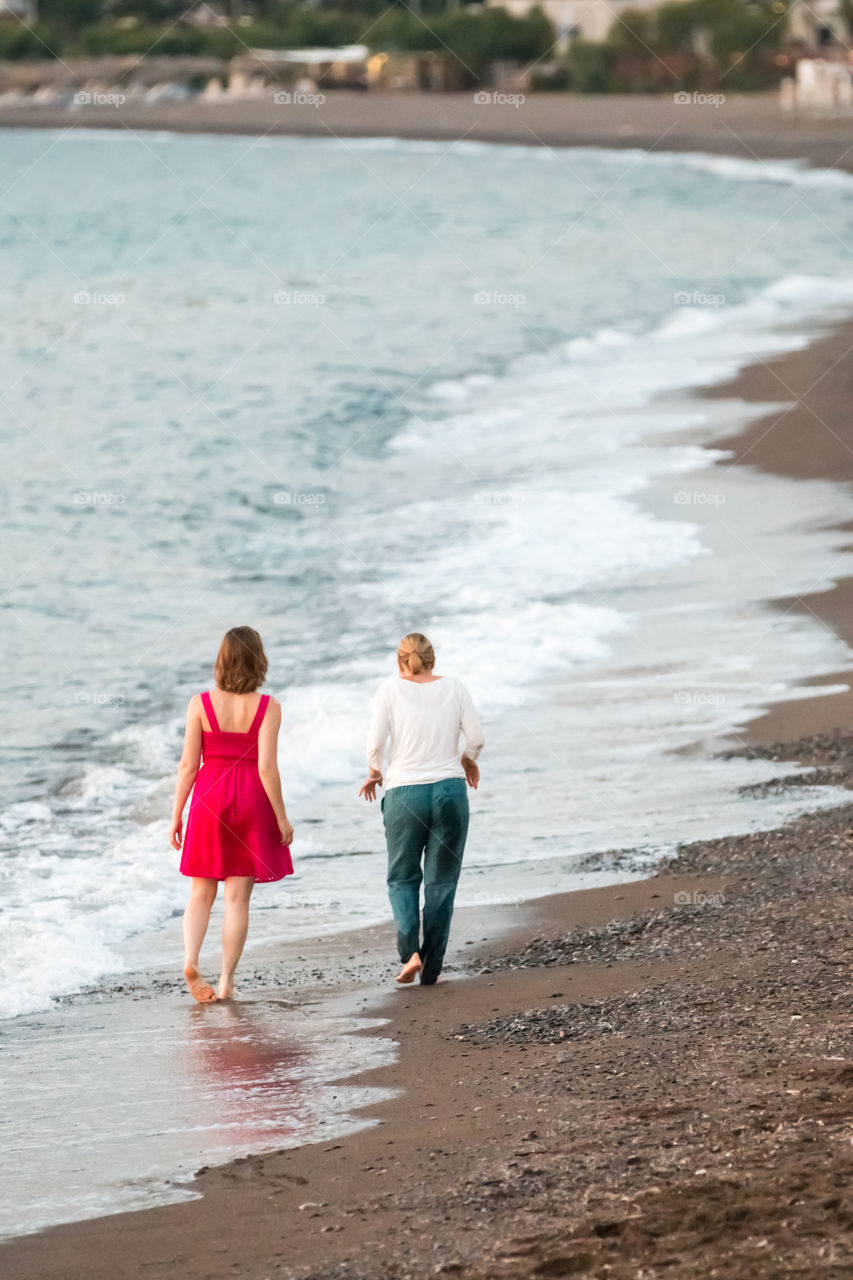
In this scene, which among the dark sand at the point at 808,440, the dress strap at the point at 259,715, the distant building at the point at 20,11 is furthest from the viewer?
the distant building at the point at 20,11

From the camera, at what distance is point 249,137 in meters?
102

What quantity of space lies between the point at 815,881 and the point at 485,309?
28.5 meters

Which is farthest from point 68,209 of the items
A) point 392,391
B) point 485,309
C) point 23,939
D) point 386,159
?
point 23,939

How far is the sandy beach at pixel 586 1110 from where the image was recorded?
12.4 feet

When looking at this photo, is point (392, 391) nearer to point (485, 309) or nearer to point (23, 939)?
point (485, 309)

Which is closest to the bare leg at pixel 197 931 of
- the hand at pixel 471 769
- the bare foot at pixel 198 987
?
the bare foot at pixel 198 987

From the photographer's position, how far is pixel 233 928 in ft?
20.6

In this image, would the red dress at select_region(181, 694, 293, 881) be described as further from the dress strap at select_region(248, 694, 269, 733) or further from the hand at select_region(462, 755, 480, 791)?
the hand at select_region(462, 755, 480, 791)

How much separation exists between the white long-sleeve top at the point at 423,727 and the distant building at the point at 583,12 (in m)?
94.9

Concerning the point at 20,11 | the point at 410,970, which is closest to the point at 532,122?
the point at 20,11

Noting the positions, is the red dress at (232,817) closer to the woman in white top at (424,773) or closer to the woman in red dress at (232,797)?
the woman in red dress at (232,797)

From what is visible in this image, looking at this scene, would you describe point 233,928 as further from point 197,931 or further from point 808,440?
point 808,440

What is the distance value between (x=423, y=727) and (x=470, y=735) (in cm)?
18

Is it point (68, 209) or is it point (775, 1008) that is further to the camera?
point (68, 209)
